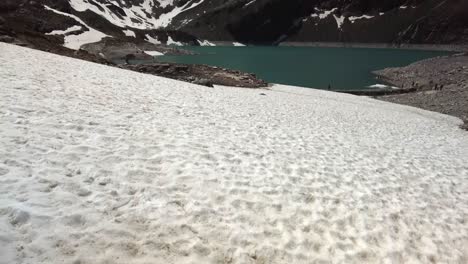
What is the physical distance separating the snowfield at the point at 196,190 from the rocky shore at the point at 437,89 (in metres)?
22.8

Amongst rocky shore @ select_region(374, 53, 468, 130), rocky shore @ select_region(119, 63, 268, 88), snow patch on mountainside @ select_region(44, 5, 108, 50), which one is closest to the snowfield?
rocky shore @ select_region(119, 63, 268, 88)

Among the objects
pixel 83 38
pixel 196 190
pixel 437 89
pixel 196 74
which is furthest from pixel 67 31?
pixel 196 190

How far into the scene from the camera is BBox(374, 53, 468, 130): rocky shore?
4453 cm

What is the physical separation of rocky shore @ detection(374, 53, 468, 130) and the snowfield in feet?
74.7

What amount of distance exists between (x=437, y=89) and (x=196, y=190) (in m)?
59.1

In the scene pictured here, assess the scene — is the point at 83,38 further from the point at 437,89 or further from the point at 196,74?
the point at 437,89

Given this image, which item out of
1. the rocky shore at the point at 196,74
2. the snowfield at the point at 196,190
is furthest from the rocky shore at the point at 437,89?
the snowfield at the point at 196,190

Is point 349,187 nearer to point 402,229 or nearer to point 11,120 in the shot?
point 402,229

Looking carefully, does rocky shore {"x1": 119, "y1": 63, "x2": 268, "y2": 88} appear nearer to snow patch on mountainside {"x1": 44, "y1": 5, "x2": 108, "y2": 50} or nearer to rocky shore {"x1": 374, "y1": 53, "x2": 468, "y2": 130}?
rocky shore {"x1": 374, "y1": 53, "x2": 468, "y2": 130}

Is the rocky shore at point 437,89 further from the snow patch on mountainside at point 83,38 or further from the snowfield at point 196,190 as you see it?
the snow patch on mountainside at point 83,38

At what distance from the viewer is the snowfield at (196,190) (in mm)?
6602

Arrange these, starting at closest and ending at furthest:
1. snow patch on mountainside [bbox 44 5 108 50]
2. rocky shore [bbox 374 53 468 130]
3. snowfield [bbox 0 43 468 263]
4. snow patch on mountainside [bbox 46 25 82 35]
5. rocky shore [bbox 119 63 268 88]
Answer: snowfield [bbox 0 43 468 263] → rocky shore [bbox 119 63 268 88] → rocky shore [bbox 374 53 468 130] → snow patch on mountainside [bbox 44 5 108 50] → snow patch on mountainside [bbox 46 25 82 35]

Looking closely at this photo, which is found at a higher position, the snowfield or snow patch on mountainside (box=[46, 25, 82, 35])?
snow patch on mountainside (box=[46, 25, 82, 35])

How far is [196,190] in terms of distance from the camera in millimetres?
8633
